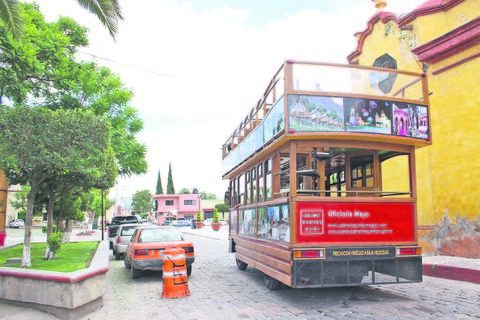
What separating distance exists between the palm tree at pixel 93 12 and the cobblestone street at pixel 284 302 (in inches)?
245

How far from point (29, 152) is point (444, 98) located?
39.3 ft

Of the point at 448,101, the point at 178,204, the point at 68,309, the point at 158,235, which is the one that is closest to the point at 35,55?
the point at 158,235

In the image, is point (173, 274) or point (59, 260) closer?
point (173, 274)

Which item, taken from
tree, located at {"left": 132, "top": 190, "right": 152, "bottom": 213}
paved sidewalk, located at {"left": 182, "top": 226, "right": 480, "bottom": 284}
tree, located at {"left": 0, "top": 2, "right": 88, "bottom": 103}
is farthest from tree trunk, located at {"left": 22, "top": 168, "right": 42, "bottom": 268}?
tree, located at {"left": 132, "top": 190, "right": 152, "bottom": 213}

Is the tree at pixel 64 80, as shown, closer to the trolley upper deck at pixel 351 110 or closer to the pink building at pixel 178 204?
the trolley upper deck at pixel 351 110

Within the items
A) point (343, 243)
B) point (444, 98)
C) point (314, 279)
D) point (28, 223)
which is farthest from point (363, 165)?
point (28, 223)

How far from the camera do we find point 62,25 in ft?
63.5

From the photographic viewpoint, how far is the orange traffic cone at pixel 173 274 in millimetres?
8328

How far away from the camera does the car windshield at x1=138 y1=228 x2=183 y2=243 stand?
11.4m

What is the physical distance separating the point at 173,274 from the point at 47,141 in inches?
195

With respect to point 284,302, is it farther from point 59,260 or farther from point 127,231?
point 127,231

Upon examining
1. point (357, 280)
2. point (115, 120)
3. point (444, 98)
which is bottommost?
point (357, 280)

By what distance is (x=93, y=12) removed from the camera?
978cm

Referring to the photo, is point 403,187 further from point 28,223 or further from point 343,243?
point 28,223
